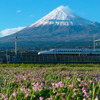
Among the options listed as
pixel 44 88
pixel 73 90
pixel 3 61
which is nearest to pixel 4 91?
pixel 44 88

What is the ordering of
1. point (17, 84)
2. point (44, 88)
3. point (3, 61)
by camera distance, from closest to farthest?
point (44, 88) < point (17, 84) < point (3, 61)

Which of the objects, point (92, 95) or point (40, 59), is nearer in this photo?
point (92, 95)

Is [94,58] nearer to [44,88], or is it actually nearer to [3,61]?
[3,61]

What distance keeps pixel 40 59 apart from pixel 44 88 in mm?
41097

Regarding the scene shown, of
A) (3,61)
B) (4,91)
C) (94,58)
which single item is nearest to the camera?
(4,91)

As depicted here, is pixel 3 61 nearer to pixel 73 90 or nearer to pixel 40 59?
pixel 40 59

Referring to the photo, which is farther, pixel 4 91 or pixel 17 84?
pixel 17 84

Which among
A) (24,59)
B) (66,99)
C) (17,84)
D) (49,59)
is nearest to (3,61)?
(24,59)

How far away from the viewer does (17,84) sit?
841 centimetres

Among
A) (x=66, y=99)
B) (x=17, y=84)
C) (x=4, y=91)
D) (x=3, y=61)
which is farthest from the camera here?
(x=3, y=61)

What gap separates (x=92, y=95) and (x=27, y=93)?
129 cm

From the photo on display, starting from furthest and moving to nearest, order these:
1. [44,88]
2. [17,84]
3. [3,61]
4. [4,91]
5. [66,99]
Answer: [3,61] → [17,84] → [4,91] → [44,88] → [66,99]

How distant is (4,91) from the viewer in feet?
23.7

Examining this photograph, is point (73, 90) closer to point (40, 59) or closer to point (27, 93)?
point (27, 93)
